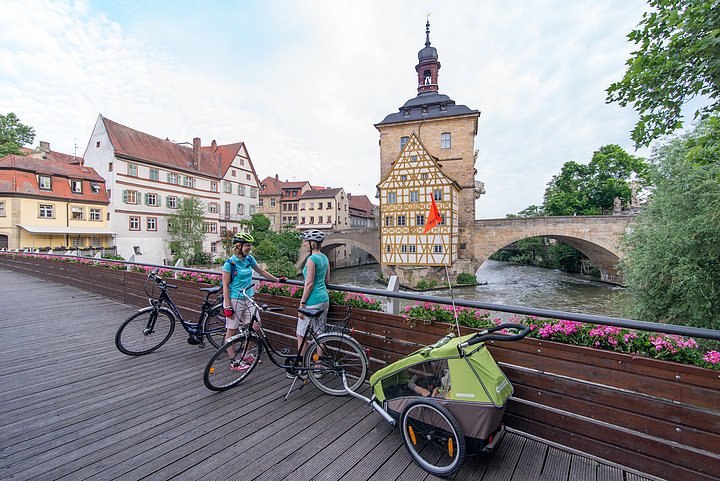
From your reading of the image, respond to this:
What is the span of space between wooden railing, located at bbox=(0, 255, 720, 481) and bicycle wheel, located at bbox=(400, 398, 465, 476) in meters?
0.72

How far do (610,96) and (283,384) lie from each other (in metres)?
6.99

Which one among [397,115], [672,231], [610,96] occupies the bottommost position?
[672,231]

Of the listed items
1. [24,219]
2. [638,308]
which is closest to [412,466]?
[638,308]

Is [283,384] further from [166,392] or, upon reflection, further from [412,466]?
[412,466]

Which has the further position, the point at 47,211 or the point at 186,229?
the point at 186,229

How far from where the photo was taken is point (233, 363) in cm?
360

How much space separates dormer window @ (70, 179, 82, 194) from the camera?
2598 centimetres

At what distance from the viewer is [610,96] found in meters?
5.67

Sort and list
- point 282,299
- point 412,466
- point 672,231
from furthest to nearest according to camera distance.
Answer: point 672,231
point 282,299
point 412,466

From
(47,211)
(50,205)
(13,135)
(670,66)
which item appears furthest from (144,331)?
(13,135)

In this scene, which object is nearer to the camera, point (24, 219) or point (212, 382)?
point (212, 382)

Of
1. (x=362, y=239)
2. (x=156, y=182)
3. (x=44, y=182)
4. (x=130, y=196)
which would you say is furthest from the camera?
(x=362, y=239)

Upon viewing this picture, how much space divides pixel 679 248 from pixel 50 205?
3598 centimetres

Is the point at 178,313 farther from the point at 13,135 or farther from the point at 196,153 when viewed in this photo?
the point at 13,135
